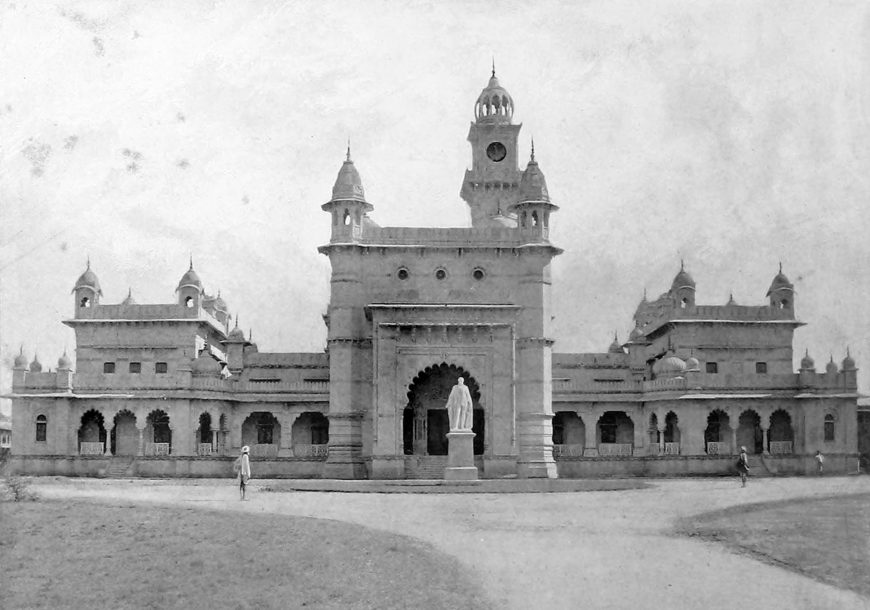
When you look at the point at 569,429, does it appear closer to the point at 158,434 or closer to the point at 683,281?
the point at 683,281

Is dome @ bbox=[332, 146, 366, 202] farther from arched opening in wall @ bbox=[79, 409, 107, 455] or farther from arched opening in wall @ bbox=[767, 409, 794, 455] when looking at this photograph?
arched opening in wall @ bbox=[767, 409, 794, 455]

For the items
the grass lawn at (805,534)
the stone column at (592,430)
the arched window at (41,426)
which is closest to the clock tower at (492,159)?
the stone column at (592,430)

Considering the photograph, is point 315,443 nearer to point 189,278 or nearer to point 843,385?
point 189,278

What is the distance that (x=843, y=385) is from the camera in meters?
50.0

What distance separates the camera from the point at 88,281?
55562 mm

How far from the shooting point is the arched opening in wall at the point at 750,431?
5212 cm

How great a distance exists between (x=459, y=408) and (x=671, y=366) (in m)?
17.3

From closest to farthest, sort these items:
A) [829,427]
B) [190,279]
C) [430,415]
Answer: [430,415], [829,427], [190,279]

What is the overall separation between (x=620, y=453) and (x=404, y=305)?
49.2 feet

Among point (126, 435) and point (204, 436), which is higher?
point (126, 435)

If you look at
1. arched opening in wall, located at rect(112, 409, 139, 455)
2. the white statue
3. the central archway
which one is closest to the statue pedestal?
the white statue

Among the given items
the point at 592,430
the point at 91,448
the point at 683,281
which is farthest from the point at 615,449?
the point at 91,448

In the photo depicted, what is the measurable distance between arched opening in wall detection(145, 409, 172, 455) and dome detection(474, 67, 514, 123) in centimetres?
2632

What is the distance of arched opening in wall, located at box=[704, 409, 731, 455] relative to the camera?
50175mm
